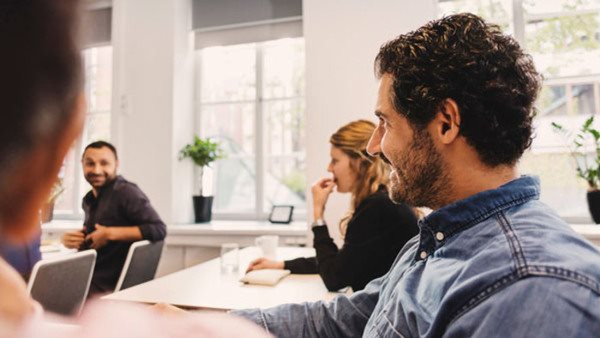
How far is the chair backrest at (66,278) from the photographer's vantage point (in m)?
1.68

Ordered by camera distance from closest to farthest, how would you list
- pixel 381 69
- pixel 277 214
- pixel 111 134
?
pixel 381 69
pixel 277 214
pixel 111 134

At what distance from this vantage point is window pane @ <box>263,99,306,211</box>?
387 centimetres

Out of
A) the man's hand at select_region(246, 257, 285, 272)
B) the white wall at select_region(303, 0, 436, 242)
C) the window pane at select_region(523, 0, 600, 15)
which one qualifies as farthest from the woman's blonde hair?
the window pane at select_region(523, 0, 600, 15)

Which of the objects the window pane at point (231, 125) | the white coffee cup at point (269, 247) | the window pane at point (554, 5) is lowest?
the white coffee cup at point (269, 247)

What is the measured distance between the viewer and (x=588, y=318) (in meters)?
0.54

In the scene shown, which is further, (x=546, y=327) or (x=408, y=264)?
(x=408, y=264)

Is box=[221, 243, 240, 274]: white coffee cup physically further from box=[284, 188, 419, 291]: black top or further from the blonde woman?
box=[284, 188, 419, 291]: black top

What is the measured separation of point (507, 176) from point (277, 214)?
288cm

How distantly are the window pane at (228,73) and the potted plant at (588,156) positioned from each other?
8.62 ft

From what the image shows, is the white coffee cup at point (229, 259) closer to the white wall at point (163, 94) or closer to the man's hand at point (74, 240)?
the man's hand at point (74, 240)

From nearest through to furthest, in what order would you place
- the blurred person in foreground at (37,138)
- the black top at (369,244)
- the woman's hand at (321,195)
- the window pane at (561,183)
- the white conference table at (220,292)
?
the blurred person in foreground at (37,138) < the white conference table at (220,292) < the black top at (369,244) < the woman's hand at (321,195) < the window pane at (561,183)

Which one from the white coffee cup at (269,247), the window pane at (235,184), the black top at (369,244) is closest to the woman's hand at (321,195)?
the white coffee cup at (269,247)

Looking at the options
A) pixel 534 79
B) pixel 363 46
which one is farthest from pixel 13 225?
pixel 363 46

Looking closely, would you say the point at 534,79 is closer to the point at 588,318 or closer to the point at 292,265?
the point at 588,318
